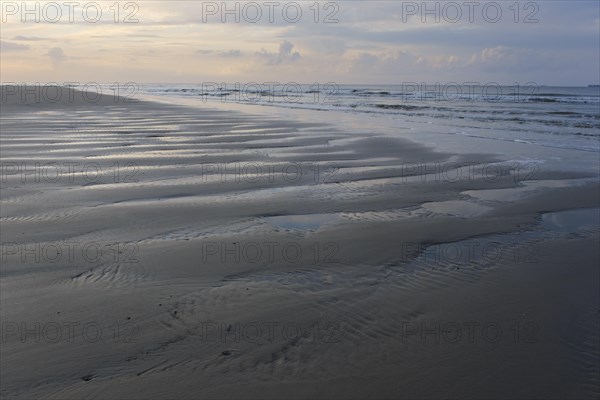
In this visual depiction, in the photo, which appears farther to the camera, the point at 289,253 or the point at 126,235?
the point at 126,235

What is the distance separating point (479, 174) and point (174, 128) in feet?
45.1

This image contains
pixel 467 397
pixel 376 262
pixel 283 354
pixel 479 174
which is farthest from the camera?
pixel 479 174

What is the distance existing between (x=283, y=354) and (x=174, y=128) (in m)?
Result: 19.0

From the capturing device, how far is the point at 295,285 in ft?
17.8

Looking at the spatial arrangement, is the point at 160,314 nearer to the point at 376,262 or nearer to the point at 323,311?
the point at 323,311

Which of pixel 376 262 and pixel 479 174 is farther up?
pixel 479 174

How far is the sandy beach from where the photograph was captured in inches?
148

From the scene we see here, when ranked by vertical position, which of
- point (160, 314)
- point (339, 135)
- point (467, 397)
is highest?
point (339, 135)

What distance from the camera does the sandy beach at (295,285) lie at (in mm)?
3752

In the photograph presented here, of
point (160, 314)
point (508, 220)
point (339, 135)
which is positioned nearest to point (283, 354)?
point (160, 314)

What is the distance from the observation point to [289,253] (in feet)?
20.9

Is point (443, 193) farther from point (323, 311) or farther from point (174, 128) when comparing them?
point (174, 128)

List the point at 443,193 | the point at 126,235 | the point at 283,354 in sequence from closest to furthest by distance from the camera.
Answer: the point at 283,354, the point at 126,235, the point at 443,193

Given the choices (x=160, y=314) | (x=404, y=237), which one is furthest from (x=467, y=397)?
(x=404, y=237)
